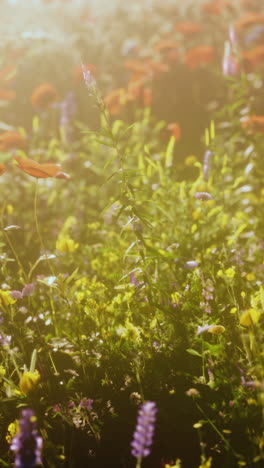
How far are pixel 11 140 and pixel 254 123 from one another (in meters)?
1.81

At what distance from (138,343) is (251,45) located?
4.57 metres

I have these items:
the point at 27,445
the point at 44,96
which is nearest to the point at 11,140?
the point at 44,96

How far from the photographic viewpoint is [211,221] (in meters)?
2.43

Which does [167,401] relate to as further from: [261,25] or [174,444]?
[261,25]

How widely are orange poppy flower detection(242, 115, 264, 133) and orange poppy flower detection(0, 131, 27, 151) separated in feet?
5.41

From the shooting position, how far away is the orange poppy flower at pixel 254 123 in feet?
9.70

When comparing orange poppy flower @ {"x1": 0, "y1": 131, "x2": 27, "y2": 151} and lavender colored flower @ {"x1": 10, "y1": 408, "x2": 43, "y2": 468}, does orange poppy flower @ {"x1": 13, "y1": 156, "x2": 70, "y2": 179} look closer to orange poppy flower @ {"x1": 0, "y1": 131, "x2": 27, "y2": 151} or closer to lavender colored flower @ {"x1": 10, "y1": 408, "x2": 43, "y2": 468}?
lavender colored flower @ {"x1": 10, "y1": 408, "x2": 43, "y2": 468}

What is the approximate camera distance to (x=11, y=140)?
319cm

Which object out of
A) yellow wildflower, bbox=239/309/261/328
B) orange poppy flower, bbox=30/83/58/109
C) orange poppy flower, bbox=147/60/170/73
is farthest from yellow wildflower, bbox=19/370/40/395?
orange poppy flower, bbox=147/60/170/73

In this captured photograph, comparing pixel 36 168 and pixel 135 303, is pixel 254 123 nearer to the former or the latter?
pixel 135 303

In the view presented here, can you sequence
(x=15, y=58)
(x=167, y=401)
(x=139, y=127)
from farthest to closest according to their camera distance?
1. (x=15, y=58)
2. (x=139, y=127)
3. (x=167, y=401)

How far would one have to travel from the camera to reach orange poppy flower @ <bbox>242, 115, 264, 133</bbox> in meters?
2.96

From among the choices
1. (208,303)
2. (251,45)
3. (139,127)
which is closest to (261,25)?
(251,45)

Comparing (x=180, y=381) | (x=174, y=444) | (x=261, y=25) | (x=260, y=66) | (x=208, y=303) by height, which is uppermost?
(x=261, y=25)
